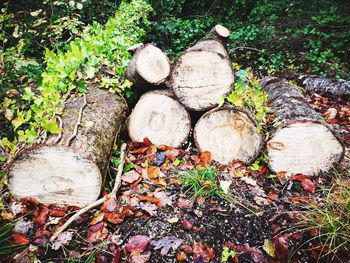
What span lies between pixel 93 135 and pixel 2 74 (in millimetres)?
1555

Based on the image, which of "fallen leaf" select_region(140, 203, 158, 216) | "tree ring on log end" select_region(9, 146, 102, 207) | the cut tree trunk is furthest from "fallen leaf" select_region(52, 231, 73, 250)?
the cut tree trunk

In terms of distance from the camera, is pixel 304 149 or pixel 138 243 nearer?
pixel 138 243

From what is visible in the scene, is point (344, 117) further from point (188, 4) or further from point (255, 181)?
point (188, 4)

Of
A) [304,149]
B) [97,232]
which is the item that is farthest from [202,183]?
[304,149]

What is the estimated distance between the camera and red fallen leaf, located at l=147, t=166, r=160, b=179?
231 cm

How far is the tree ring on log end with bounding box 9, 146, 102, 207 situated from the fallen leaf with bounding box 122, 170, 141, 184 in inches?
13.2

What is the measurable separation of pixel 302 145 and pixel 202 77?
3.64 ft

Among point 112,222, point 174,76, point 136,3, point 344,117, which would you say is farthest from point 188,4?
point 112,222

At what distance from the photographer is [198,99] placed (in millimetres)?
2480

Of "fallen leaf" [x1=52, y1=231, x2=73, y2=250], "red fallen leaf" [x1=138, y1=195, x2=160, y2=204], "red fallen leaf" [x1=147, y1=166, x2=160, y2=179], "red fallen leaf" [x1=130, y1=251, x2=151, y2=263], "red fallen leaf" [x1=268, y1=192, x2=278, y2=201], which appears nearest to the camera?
"red fallen leaf" [x1=130, y1=251, x2=151, y2=263]

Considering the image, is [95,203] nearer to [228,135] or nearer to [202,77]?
[228,135]

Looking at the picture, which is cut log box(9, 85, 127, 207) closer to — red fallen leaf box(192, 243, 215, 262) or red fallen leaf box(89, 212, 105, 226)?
red fallen leaf box(89, 212, 105, 226)

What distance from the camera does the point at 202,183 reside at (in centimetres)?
215

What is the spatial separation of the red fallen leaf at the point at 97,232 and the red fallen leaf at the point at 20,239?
0.42 metres
